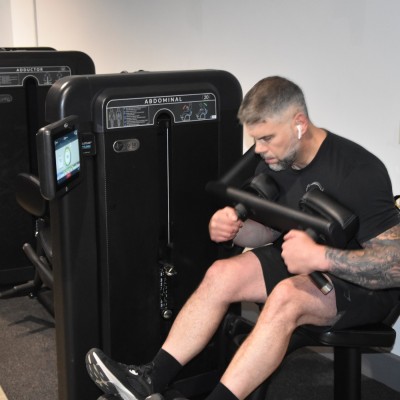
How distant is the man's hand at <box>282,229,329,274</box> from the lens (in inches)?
77.0

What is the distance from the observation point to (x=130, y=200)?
7.35 feet

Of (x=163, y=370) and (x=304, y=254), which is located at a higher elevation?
(x=304, y=254)

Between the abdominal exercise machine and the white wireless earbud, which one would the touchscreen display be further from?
the white wireless earbud

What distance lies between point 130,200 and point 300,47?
97cm

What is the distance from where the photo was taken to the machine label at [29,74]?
321cm

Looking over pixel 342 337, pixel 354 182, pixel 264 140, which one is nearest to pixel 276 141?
pixel 264 140

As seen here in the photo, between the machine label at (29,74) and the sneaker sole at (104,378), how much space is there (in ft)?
5.06

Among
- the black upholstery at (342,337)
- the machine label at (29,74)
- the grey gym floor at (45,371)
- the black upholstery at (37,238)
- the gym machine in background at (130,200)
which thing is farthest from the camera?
the machine label at (29,74)

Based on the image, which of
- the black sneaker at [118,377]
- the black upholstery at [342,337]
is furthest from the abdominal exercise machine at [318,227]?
the black sneaker at [118,377]

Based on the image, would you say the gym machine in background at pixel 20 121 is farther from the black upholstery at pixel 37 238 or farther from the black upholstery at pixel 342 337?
the black upholstery at pixel 342 337

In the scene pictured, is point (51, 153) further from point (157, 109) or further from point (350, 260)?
point (350, 260)

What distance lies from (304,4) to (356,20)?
0.27m

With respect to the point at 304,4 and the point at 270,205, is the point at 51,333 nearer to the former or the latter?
the point at 270,205

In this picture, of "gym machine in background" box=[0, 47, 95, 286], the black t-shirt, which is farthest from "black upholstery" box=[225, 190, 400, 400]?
"gym machine in background" box=[0, 47, 95, 286]
